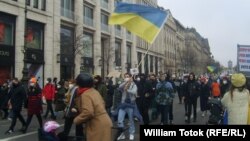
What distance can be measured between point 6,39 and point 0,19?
1474 millimetres

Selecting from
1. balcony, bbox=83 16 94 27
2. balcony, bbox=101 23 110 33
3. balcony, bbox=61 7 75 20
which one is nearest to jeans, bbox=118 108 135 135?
balcony, bbox=61 7 75 20

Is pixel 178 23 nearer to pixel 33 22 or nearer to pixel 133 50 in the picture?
pixel 133 50

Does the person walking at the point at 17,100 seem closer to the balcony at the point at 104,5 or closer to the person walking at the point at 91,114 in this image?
the person walking at the point at 91,114

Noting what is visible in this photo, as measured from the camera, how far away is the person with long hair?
23.2 feet

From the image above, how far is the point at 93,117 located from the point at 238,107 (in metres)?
2.39

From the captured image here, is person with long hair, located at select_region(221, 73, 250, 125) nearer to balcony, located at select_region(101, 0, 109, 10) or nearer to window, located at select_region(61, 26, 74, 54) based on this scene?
window, located at select_region(61, 26, 74, 54)

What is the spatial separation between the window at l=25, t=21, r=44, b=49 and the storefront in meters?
1.67

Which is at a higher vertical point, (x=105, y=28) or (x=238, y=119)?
(x=105, y=28)

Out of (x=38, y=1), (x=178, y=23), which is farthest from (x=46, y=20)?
(x=178, y=23)

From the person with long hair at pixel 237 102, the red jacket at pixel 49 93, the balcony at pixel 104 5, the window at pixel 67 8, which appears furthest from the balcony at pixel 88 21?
the person with long hair at pixel 237 102

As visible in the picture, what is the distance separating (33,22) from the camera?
3428 cm

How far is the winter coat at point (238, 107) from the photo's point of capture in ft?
23.1

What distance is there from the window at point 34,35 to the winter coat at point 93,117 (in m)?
27.8

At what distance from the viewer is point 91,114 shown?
585 cm
